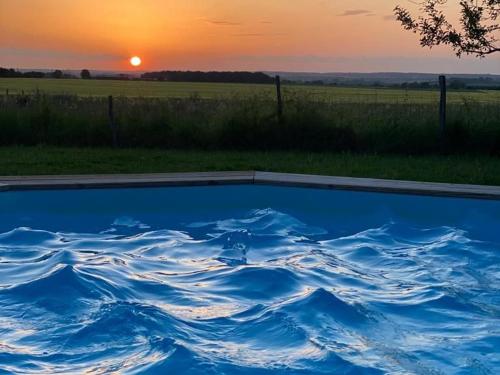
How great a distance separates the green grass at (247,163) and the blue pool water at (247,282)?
1.30 m

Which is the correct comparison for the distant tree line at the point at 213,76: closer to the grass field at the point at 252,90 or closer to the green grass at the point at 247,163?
the grass field at the point at 252,90

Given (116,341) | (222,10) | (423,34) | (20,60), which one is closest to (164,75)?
(20,60)

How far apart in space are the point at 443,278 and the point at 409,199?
4.94 feet

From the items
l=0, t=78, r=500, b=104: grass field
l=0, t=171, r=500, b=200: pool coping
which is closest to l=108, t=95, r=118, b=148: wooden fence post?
l=0, t=78, r=500, b=104: grass field

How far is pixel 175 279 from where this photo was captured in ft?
16.7

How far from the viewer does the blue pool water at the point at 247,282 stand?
3857mm

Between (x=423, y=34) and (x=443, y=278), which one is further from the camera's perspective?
(x=423, y=34)

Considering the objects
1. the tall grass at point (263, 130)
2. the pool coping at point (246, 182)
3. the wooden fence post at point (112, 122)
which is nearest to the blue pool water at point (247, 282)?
the pool coping at point (246, 182)

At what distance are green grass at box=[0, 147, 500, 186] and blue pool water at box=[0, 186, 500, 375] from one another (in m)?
1.30

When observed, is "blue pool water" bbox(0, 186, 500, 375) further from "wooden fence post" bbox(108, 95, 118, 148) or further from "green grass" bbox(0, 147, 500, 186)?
"wooden fence post" bbox(108, 95, 118, 148)

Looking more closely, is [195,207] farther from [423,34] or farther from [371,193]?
[423,34]

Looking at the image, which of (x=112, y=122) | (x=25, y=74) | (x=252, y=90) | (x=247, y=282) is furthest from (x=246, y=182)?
(x=25, y=74)

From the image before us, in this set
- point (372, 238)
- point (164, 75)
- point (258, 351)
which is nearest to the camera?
point (258, 351)

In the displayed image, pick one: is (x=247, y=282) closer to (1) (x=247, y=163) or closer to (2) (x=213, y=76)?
(1) (x=247, y=163)
